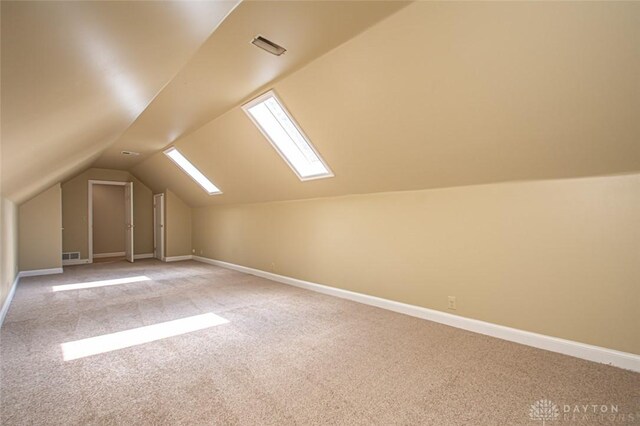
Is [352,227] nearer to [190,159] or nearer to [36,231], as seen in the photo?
[190,159]

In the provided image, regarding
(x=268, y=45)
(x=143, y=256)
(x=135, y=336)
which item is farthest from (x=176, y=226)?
(x=268, y=45)

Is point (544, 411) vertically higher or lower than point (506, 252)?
lower

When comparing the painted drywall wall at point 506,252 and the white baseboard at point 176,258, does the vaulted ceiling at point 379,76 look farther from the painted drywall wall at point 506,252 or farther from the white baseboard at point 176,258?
the white baseboard at point 176,258

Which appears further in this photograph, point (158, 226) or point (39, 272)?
point (158, 226)

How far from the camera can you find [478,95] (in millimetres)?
2275

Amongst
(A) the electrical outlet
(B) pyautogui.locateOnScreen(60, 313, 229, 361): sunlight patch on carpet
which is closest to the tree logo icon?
(A) the electrical outlet

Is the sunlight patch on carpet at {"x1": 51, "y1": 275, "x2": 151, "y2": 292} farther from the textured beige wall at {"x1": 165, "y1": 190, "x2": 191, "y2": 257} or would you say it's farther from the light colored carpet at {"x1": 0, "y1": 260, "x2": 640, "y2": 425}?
the textured beige wall at {"x1": 165, "y1": 190, "x2": 191, "y2": 257}

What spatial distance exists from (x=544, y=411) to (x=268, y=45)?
10.2 ft

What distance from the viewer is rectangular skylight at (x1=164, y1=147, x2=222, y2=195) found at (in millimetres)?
6276

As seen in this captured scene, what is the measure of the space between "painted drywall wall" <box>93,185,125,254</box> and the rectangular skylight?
4349 mm

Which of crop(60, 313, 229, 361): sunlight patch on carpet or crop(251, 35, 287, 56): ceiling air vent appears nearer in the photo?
crop(251, 35, 287, 56): ceiling air vent

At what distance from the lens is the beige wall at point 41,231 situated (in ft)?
20.3

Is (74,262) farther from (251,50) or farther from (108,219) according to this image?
(251,50)

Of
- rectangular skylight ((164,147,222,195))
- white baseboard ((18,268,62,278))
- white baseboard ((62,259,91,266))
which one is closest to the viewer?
white baseboard ((18,268,62,278))
